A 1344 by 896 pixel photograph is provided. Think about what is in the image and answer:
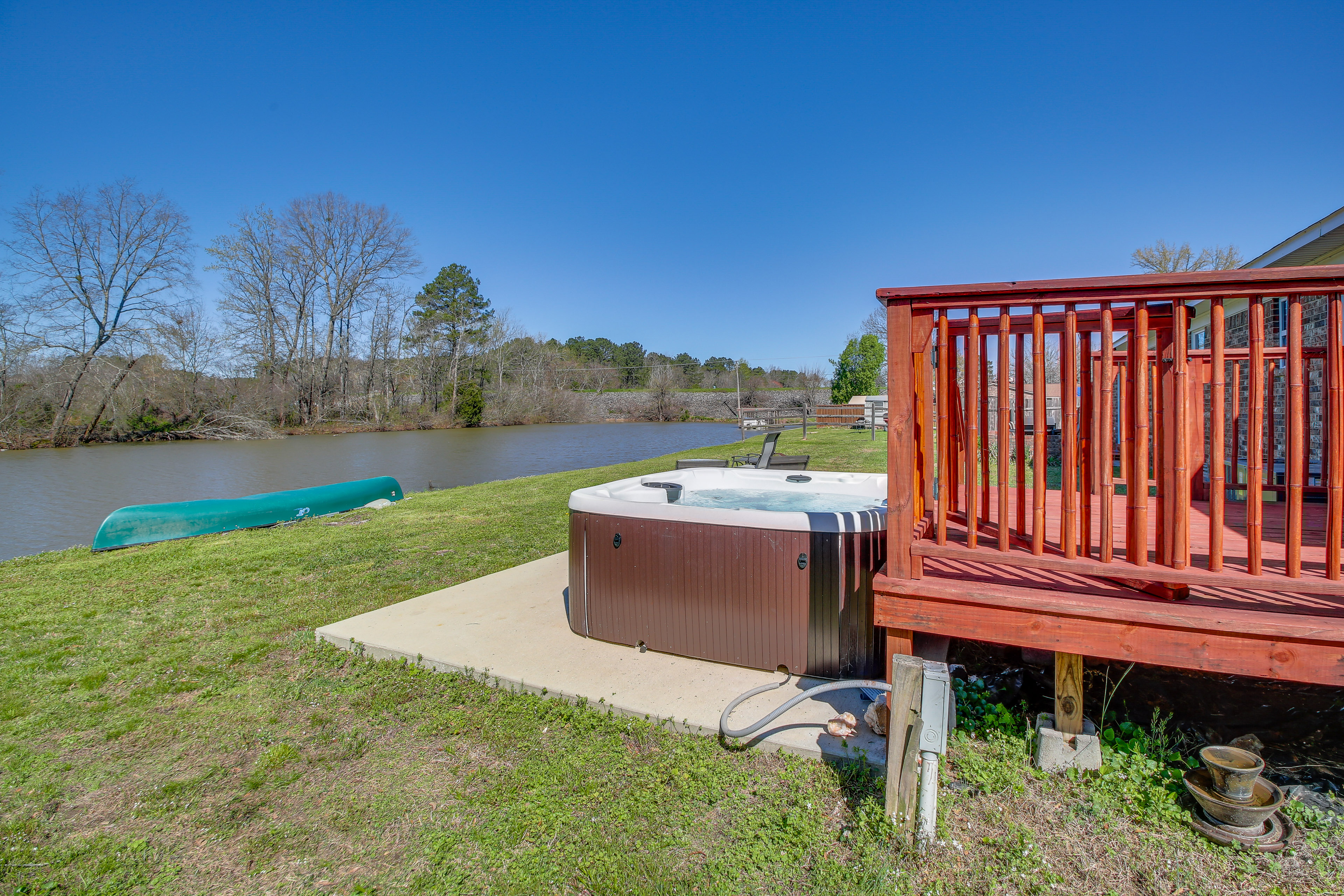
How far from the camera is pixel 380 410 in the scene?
25.1 meters

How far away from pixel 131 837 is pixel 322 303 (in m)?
26.9

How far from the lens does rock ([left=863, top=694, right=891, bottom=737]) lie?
199 cm

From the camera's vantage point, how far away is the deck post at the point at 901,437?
1685mm

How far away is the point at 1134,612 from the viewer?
1562mm

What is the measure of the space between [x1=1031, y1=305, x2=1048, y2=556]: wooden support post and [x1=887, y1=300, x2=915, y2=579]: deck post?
30 cm

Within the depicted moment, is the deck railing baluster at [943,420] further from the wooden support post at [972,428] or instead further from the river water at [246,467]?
the river water at [246,467]

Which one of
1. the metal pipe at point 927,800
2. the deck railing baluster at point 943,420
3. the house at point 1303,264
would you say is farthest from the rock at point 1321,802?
the house at point 1303,264

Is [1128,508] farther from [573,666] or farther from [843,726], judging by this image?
[573,666]

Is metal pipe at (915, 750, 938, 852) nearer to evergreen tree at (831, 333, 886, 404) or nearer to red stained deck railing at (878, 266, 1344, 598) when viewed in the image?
red stained deck railing at (878, 266, 1344, 598)

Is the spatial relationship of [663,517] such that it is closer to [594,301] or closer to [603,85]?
[603,85]

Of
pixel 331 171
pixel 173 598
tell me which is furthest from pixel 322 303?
pixel 173 598

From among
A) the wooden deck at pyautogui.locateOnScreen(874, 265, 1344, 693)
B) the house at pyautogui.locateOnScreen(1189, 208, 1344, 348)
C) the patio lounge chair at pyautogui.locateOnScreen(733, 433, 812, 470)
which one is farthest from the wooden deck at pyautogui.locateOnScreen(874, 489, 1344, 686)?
the patio lounge chair at pyautogui.locateOnScreen(733, 433, 812, 470)

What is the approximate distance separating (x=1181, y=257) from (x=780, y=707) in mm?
25725

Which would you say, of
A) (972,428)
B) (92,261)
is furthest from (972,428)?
(92,261)
